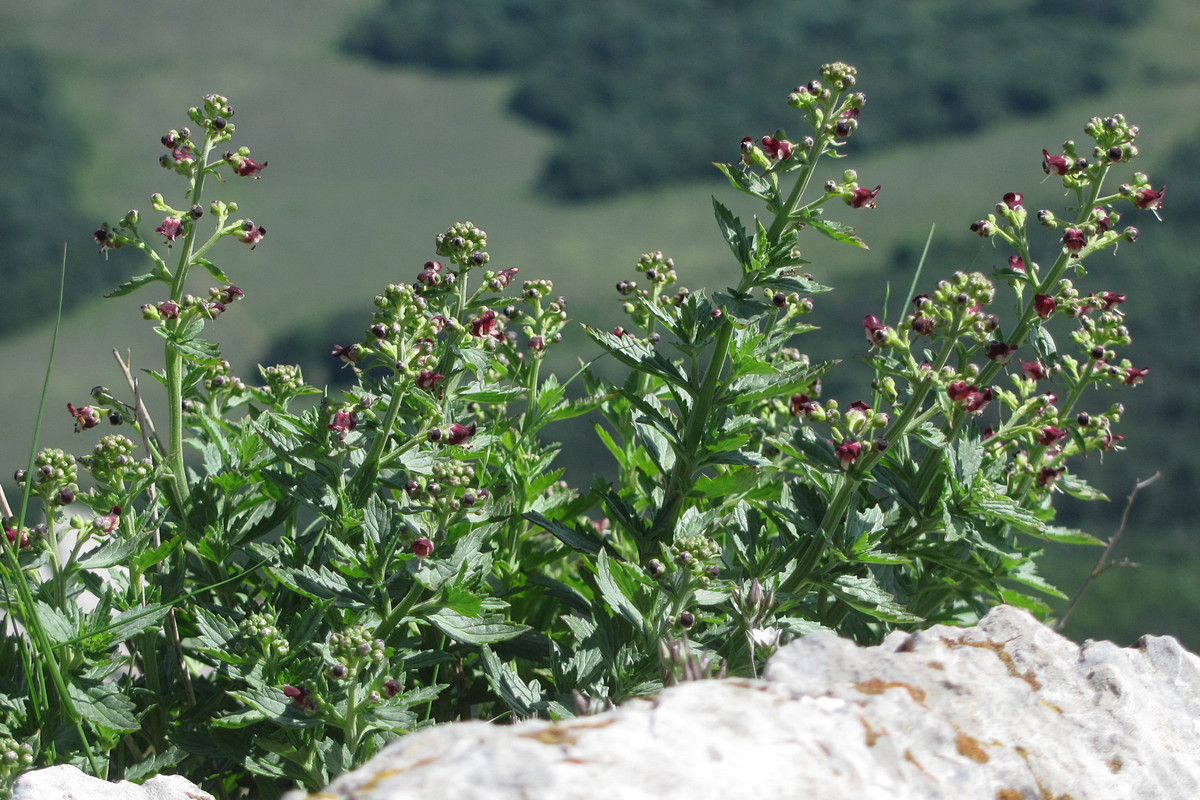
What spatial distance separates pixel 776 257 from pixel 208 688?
2.54m

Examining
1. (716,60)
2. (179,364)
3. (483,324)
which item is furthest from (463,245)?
(716,60)

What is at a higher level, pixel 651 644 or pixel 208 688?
pixel 651 644

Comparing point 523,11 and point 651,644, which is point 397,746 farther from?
point 523,11

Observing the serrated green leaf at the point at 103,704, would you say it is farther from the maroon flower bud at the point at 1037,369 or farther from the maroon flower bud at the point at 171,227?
the maroon flower bud at the point at 1037,369

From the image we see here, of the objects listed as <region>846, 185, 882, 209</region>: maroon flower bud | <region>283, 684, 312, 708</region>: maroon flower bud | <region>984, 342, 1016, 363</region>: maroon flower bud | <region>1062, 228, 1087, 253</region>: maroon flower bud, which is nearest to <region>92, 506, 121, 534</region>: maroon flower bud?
<region>283, 684, 312, 708</region>: maroon flower bud

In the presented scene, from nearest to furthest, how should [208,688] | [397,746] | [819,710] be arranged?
[397,746]
[819,710]
[208,688]

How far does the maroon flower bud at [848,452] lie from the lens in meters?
3.21

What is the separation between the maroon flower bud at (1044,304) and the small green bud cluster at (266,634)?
104 inches

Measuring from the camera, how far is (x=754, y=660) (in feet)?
9.93

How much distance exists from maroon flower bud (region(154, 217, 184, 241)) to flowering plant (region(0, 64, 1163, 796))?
0.07ft

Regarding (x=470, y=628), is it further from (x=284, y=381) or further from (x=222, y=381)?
(x=222, y=381)

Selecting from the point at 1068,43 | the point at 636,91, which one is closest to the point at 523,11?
the point at 636,91

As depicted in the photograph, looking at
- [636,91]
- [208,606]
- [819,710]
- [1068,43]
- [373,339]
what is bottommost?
[208,606]

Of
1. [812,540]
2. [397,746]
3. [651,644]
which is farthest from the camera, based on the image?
[812,540]
